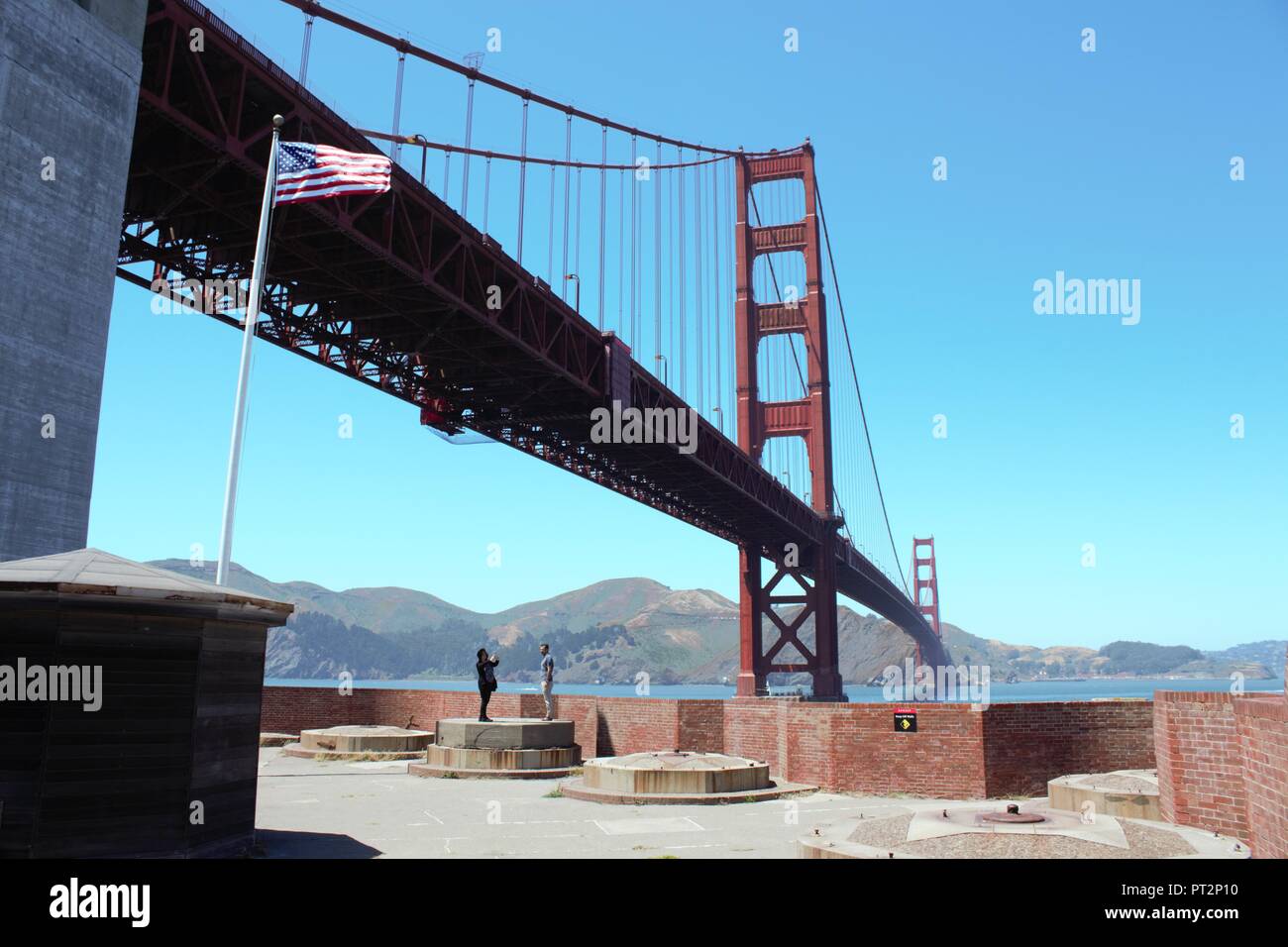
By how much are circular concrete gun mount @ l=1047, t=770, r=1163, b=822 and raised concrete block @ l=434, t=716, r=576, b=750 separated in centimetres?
1011

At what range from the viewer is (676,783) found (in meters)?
15.3

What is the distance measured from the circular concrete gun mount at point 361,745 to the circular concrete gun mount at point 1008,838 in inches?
587

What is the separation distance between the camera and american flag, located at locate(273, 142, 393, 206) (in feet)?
47.8

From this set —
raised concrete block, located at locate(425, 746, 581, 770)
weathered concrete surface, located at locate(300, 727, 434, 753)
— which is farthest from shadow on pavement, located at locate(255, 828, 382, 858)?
weathered concrete surface, located at locate(300, 727, 434, 753)

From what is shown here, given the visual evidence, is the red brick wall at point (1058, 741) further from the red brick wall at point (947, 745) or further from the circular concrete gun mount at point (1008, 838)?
the circular concrete gun mount at point (1008, 838)

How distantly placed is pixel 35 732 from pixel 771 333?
58.2 meters

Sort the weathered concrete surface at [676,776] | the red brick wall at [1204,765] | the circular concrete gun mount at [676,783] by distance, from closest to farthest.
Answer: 1. the red brick wall at [1204,765]
2. the circular concrete gun mount at [676,783]
3. the weathered concrete surface at [676,776]

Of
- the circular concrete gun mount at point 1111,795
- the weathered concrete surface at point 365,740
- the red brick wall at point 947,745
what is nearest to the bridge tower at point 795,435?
the weathered concrete surface at point 365,740

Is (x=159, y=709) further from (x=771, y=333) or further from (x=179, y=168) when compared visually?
(x=771, y=333)

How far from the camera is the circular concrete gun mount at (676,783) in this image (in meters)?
15.1
